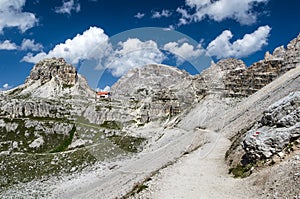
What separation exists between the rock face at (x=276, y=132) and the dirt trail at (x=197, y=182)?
339 centimetres

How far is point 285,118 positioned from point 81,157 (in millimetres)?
64420

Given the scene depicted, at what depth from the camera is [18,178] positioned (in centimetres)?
7688

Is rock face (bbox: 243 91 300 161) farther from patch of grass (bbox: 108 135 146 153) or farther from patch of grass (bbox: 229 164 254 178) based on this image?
patch of grass (bbox: 108 135 146 153)

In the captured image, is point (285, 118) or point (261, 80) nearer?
point (285, 118)

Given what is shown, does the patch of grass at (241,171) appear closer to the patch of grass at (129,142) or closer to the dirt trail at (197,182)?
the dirt trail at (197,182)

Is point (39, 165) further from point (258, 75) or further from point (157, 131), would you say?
point (258, 75)

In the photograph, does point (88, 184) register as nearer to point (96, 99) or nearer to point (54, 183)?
point (54, 183)

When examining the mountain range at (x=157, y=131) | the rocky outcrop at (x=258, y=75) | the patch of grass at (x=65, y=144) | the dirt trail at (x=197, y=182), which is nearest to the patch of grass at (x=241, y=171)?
the mountain range at (x=157, y=131)

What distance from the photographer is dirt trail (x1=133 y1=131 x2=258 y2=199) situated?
22.5 meters

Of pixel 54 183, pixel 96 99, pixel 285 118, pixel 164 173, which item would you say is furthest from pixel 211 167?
pixel 96 99

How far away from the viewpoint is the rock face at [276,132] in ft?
80.9

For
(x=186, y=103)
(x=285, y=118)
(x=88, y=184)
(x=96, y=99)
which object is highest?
(x=96, y=99)

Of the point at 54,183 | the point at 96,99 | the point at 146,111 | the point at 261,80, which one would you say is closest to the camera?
the point at 54,183

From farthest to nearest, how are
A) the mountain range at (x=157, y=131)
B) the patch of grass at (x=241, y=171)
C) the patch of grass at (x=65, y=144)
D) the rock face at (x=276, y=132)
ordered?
the patch of grass at (x=65, y=144) → the mountain range at (x=157, y=131) → the patch of grass at (x=241, y=171) → the rock face at (x=276, y=132)
